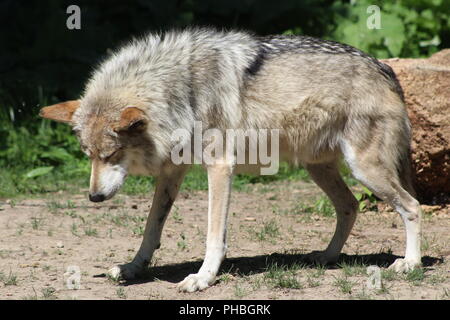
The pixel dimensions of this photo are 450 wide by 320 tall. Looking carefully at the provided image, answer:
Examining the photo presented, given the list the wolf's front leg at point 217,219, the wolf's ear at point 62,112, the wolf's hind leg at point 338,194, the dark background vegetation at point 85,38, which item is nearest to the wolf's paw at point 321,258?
the wolf's hind leg at point 338,194

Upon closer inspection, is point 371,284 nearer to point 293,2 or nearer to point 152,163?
point 152,163

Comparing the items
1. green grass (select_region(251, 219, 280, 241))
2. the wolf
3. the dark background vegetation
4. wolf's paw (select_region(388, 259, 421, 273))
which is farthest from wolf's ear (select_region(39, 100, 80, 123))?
the dark background vegetation

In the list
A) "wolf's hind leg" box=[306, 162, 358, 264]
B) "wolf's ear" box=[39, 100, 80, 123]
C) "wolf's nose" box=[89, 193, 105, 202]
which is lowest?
"wolf's hind leg" box=[306, 162, 358, 264]

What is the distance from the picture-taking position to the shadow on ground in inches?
192

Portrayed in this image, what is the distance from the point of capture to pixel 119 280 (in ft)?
15.6

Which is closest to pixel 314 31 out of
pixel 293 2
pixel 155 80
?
pixel 293 2

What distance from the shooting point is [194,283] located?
176 inches

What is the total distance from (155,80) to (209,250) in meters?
1.08

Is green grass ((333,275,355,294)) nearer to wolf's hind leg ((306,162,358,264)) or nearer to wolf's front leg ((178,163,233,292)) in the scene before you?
wolf's front leg ((178,163,233,292))

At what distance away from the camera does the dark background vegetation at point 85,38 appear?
8008 millimetres

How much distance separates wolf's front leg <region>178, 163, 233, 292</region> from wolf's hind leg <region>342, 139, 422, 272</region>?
2.73 feet

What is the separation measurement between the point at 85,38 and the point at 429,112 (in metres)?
4.71

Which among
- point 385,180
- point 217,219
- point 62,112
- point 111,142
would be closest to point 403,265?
point 385,180

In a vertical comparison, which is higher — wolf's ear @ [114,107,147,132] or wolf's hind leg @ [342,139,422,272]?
wolf's ear @ [114,107,147,132]
